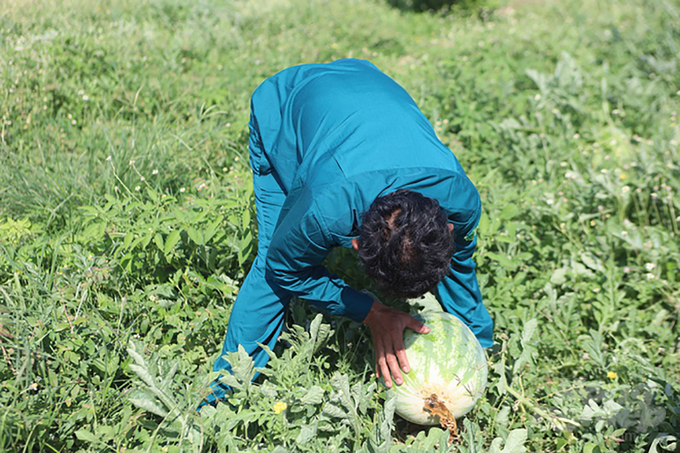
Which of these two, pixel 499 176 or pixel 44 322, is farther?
pixel 499 176

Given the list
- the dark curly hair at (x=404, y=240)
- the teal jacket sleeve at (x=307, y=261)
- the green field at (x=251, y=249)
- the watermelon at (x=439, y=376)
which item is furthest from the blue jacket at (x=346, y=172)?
the green field at (x=251, y=249)

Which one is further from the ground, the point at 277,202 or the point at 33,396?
the point at 277,202

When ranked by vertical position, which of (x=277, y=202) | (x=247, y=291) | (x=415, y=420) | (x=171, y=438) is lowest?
(x=415, y=420)

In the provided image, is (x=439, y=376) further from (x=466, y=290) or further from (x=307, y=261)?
(x=307, y=261)

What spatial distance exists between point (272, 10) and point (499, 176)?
5237 mm

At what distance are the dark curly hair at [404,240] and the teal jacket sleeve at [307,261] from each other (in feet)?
0.64

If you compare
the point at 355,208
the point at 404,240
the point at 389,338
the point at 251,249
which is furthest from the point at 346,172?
the point at 251,249

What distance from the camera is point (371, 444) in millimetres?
2299

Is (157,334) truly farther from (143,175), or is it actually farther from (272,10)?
(272,10)

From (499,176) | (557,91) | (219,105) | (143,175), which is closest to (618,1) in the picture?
(557,91)

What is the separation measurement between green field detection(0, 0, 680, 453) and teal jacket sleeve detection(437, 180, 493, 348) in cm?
19

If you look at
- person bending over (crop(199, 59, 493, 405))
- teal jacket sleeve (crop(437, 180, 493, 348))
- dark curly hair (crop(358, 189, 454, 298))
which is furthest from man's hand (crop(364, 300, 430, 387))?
dark curly hair (crop(358, 189, 454, 298))

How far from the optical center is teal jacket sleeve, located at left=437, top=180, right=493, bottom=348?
2527 millimetres

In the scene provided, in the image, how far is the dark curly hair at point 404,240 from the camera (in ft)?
6.40
